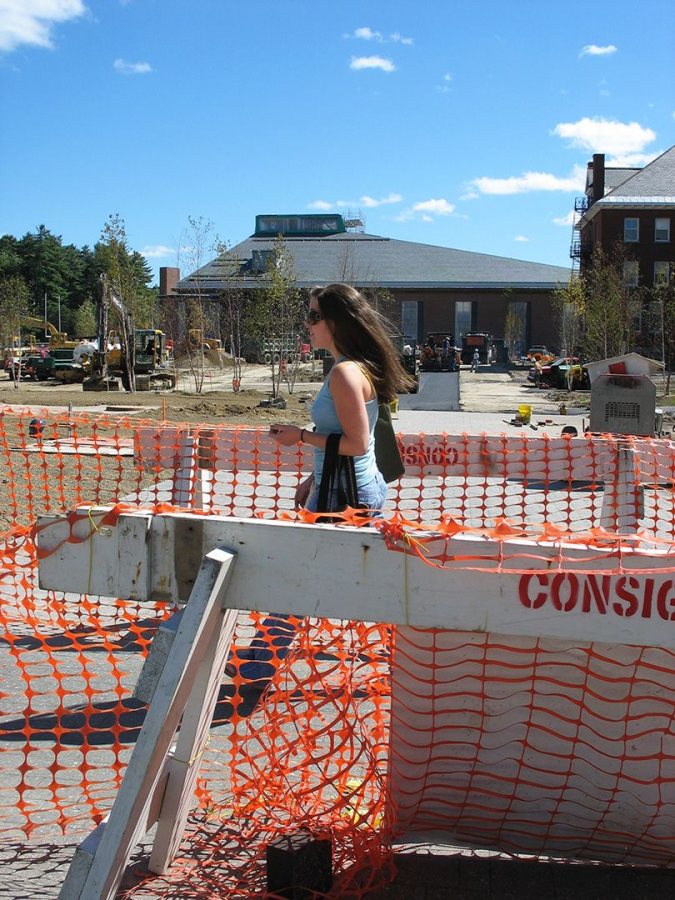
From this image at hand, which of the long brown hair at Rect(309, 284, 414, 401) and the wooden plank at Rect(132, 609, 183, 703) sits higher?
the long brown hair at Rect(309, 284, 414, 401)

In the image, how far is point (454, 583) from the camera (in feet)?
7.86

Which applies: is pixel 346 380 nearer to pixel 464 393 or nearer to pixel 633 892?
pixel 633 892

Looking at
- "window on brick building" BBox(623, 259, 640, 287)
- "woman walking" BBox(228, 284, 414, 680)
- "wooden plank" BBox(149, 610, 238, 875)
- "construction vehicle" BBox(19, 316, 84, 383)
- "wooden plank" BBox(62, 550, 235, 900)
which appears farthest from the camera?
"window on brick building" BBox(623, 259, 640, 287)

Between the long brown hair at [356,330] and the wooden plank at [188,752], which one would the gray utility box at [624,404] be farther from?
the wooden plank at [188,752]

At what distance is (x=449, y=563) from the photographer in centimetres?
240

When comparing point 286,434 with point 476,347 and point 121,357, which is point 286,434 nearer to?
point 121,357

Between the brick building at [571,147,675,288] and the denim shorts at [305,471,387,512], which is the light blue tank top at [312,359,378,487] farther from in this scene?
the brick building at [571,147,675,288]

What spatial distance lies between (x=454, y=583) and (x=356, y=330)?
1623 millimetres

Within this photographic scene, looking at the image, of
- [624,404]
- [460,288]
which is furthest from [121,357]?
[460,288]

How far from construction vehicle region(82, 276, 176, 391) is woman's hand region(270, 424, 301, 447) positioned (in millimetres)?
28730

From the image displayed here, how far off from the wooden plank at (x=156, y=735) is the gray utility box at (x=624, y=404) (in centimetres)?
1105

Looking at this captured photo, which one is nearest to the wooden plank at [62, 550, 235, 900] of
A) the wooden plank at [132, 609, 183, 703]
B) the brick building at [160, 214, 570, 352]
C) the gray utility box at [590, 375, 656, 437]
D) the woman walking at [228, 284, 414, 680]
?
the wooden plank at [132, 609, 183, 703]

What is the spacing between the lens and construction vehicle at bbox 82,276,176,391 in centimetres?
3288

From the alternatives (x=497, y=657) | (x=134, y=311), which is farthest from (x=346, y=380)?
(x=134, y=311)
